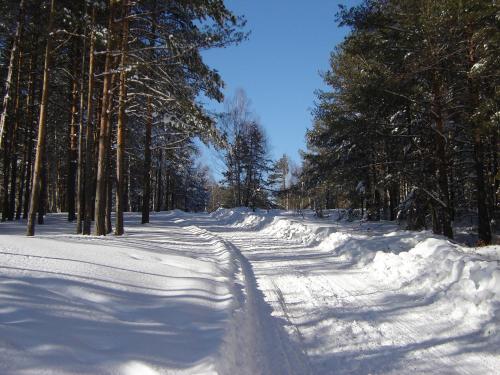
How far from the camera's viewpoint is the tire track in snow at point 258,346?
13.6 ft

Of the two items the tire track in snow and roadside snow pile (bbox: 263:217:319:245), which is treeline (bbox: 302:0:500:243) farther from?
Answer: the tire track in snow

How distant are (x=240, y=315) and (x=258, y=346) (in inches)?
39.0

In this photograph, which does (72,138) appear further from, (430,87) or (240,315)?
(240,315)

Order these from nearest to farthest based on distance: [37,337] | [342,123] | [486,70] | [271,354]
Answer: [37,337], [271,354], [486,70], [342,123]

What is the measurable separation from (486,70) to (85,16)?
39.7 feet

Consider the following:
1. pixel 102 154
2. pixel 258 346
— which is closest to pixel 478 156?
pixel 258 346

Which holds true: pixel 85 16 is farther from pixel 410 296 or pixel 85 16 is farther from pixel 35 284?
pixel 410 296

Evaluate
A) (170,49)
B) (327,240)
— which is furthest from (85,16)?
(327,240)

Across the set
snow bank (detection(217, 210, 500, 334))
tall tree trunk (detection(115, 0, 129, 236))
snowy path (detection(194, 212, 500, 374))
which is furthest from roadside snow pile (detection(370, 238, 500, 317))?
tall tree trunk (detection(115, 0, 129, 236))

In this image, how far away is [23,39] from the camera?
17344 millimetres

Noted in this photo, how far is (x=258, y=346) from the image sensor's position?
471 cm

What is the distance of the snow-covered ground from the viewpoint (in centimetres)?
388

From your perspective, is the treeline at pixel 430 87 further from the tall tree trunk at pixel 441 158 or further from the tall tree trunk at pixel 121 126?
the tall tree trunk at pixel 121 126

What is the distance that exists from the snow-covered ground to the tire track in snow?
20 mm
